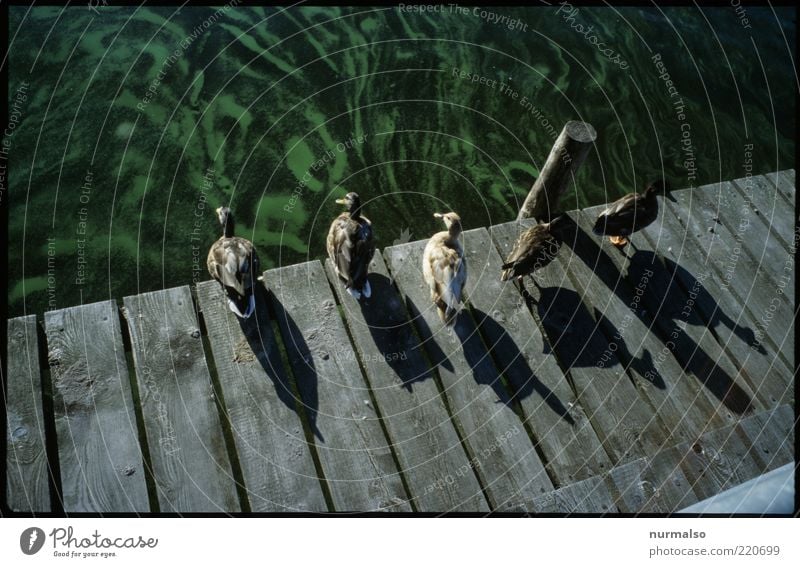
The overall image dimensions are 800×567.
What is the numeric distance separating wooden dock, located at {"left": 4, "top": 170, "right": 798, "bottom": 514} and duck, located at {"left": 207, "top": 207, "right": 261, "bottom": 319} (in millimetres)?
131

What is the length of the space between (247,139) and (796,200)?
20.1 ft

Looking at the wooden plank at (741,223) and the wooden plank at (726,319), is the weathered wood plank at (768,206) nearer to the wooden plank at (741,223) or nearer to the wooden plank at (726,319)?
the wooden plank at (741,223)

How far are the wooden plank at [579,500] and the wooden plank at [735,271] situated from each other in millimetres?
2053

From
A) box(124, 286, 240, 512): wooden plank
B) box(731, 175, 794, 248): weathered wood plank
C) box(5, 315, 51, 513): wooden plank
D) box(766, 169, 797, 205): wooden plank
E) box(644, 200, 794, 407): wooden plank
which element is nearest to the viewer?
box(5, 315, 51, 513): wooden plank

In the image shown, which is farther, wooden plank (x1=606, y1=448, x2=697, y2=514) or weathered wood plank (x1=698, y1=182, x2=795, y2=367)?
weathered wood plank (x1=698, y1=182, x2=795, y2=367)

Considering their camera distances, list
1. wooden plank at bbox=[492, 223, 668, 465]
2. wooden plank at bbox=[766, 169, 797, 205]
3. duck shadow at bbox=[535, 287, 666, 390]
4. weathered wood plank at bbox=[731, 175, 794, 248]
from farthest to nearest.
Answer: wooden plank at bbox=[766, 169, 797, 205] < weathered wood plank at bbox=[731, 175, 794, 248] < duck shadow at bbox=[535, 287, 666, 390] < wooden plank at bbox=[492, 223, 668, 465]

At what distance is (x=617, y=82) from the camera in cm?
836

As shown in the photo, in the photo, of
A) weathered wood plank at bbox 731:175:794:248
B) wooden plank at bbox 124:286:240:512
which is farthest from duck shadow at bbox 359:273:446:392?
weathered wood plank at bbox 731:175:794:248

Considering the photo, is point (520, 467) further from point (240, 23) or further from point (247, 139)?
point (240, 23)

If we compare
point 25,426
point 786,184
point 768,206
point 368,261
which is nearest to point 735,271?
point 768,206

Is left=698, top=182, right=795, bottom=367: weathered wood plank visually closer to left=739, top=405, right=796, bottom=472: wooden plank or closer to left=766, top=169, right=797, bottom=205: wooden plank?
left=766, top=169, right=797, bottom=205: wooden plank

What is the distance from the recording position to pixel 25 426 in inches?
171

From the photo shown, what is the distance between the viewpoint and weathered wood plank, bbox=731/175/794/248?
619 cm

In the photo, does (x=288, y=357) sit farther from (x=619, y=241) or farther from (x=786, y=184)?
(x=786, y=184)
